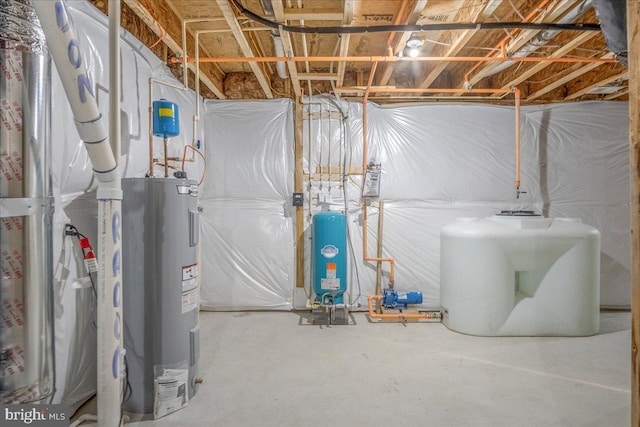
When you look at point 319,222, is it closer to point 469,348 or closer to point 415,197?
point 415,197

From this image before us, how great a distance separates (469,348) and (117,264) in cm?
253

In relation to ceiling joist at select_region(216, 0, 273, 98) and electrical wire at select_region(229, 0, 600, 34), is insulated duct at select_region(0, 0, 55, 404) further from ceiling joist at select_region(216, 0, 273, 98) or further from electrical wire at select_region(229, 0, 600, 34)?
electrical wire at select_region(229, 0, 600, 34)

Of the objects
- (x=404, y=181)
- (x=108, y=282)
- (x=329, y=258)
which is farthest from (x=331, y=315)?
(x=108, y=282)

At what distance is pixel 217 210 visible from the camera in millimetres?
3465

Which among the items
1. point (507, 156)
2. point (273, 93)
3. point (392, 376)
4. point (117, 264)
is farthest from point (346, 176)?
point (117, 264)

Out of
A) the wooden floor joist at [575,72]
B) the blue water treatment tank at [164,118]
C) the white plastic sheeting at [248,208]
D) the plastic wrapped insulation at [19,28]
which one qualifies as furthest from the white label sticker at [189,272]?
the wooden floor joist at [575,72]

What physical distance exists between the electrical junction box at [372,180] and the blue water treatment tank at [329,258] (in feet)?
1.45

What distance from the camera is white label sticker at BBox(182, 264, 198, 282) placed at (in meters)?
1.81

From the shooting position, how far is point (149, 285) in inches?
68.1

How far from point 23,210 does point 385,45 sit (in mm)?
2936

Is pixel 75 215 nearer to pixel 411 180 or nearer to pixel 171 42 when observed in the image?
pixel 171 42

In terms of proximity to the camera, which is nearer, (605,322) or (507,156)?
(605,322)

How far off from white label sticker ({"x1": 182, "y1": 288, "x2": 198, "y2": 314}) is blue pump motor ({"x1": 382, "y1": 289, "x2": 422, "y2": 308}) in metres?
1.92

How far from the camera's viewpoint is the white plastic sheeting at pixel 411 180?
11.4ft
